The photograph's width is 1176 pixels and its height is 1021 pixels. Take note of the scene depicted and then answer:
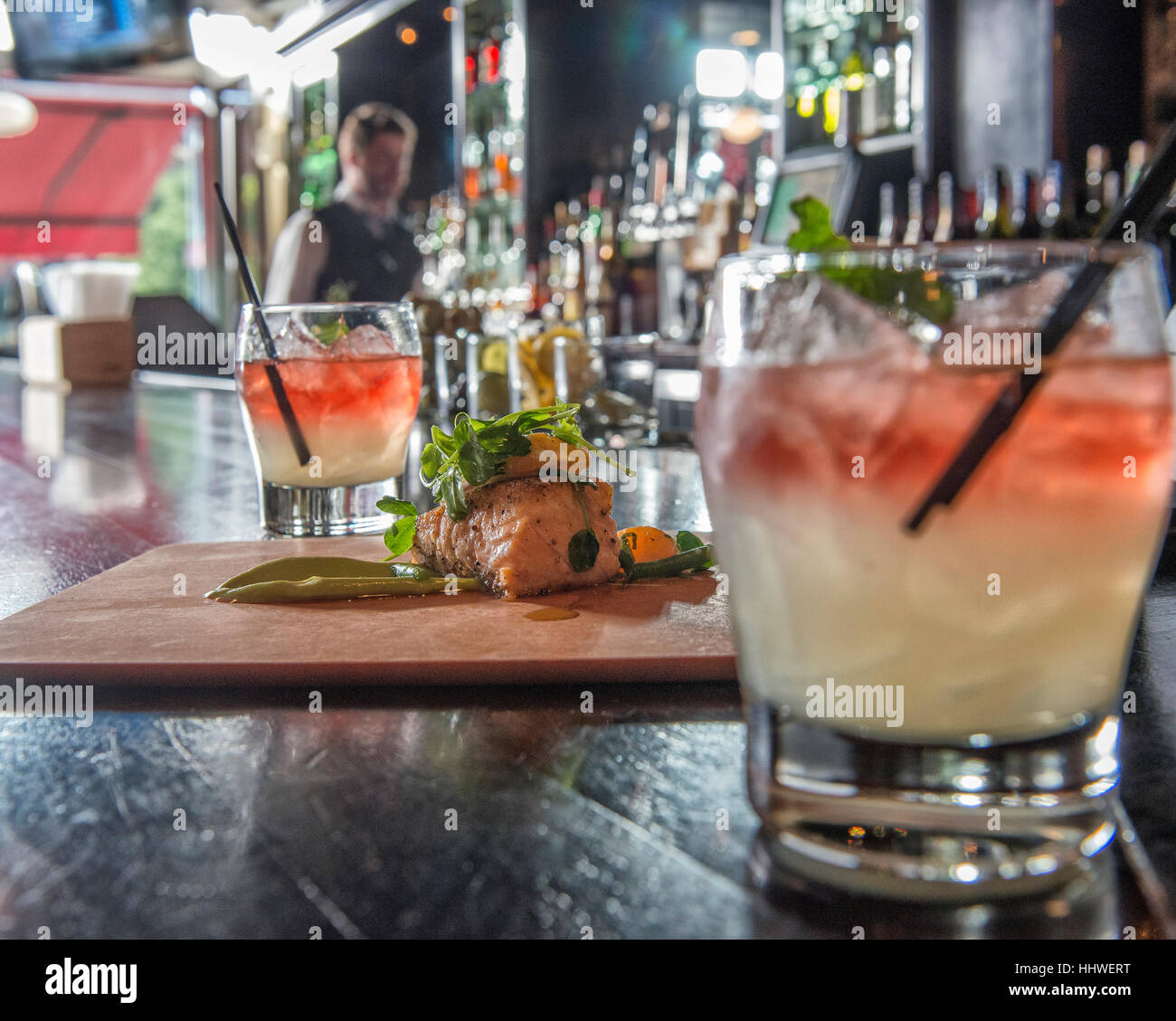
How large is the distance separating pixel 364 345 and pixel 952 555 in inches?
38.6

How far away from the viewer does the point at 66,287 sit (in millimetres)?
5629

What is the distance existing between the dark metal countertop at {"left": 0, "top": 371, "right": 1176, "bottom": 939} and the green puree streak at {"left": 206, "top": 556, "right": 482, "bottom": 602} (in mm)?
134

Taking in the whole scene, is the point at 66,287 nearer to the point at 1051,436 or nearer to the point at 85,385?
the point at 85,385

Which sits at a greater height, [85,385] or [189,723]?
[85,385]

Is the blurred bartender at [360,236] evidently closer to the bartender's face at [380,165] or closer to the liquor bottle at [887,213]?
the bartender's face at [380,165]

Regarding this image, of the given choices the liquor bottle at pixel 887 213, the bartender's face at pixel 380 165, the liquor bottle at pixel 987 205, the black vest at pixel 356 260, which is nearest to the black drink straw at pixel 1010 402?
the liquor bottle at pixel 987 205

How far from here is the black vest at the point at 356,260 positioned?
4688mm

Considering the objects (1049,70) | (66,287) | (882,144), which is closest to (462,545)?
(1049,70)

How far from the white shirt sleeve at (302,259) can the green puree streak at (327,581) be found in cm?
388

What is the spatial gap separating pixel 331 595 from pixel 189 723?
0.23 meters

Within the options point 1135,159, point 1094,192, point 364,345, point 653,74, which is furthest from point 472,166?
point 364,345

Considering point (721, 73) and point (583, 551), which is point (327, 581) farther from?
point (721, 73)

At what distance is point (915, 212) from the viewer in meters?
3.65
